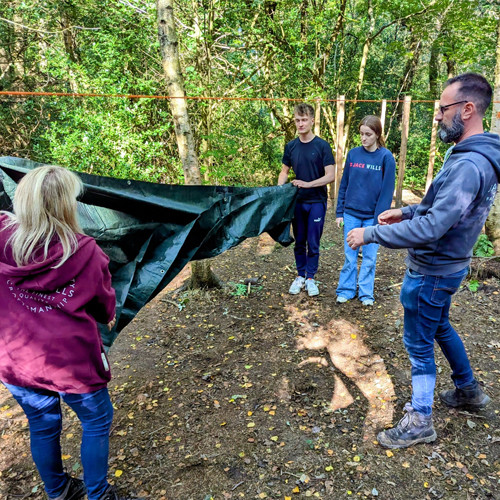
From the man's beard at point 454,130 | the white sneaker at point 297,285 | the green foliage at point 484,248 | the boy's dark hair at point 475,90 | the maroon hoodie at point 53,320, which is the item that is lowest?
the white sneaker at point 297,285

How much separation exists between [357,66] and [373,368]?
843 cm

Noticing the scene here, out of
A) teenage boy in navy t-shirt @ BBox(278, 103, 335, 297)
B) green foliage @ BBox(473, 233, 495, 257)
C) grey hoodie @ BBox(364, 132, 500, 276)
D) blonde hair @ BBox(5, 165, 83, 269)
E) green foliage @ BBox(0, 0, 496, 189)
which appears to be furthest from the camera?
green foliage @ BBox(0, 0, 496, 189)

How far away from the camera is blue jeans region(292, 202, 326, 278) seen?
361 centimetres

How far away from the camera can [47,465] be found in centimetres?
Answer: 172

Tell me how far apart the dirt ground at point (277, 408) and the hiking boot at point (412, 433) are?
0.06 m

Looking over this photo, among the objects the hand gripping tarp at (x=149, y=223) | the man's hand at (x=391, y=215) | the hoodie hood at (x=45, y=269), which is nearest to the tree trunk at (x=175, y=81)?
the hand gripping tarp at (x=149, y=223)

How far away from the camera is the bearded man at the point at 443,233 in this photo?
Result: 1.75 meters

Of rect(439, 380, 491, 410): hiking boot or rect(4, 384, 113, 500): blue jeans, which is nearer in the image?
rect(4, 384, 113, 500): blue jeans

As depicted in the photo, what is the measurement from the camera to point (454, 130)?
Result: 1844mm

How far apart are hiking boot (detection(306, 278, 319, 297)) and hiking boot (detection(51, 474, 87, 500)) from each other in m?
2.51

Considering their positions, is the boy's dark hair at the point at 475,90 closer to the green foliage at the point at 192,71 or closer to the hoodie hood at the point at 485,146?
the hoodie hood at the point at 485,146

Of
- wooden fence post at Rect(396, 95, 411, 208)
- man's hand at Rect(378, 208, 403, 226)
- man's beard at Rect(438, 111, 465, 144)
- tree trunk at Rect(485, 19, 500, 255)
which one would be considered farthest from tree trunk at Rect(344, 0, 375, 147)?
man's beard at Rect(438, 111, 465, 144)

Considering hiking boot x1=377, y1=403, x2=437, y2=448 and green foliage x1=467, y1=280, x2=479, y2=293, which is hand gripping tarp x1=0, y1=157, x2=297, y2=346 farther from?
green foliage x1=467, y1=280, x2=479, y2=293

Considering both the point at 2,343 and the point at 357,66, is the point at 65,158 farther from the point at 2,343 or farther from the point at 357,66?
the point at 357,66
